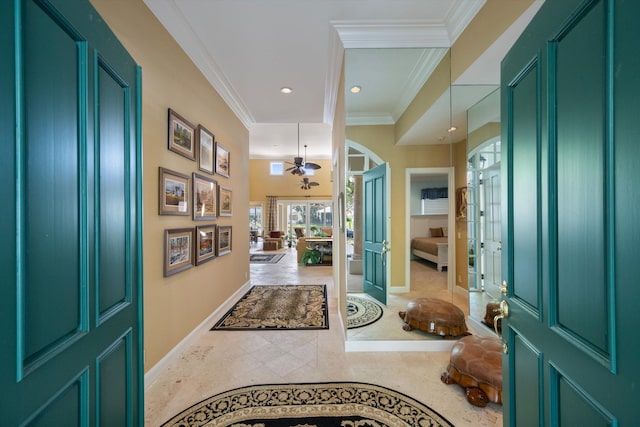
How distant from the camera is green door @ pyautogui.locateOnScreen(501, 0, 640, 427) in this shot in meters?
0.60

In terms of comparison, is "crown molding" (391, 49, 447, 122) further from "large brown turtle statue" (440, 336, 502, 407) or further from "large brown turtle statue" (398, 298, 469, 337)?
"large brown turtle statue" (440, 336, 502, 407)

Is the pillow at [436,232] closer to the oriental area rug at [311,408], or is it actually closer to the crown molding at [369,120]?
the crown molding at [369,120]

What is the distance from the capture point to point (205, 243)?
3035 millimetres

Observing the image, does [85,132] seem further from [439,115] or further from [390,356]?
[439,115]

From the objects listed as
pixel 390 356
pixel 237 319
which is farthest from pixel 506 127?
pixel 237 319

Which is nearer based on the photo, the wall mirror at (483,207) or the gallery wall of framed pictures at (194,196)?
the gallery wall of framed pictures at (194,196)

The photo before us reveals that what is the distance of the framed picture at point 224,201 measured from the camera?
136 inches

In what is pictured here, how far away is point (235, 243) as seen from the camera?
164 inches

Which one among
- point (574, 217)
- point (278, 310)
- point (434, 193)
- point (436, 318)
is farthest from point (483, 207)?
point (278, 310)

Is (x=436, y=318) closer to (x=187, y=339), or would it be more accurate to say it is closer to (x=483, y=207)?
(x=483, y=207)

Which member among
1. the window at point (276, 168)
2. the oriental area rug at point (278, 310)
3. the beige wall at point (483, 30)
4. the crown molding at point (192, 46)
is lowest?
the oriental area rug at point (278, 310)

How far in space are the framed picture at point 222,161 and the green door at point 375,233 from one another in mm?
1915

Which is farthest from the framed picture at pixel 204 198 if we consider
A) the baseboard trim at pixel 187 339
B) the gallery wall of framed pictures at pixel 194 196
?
the baseboard trim at pixel 187 339

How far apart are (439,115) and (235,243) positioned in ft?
11.1
